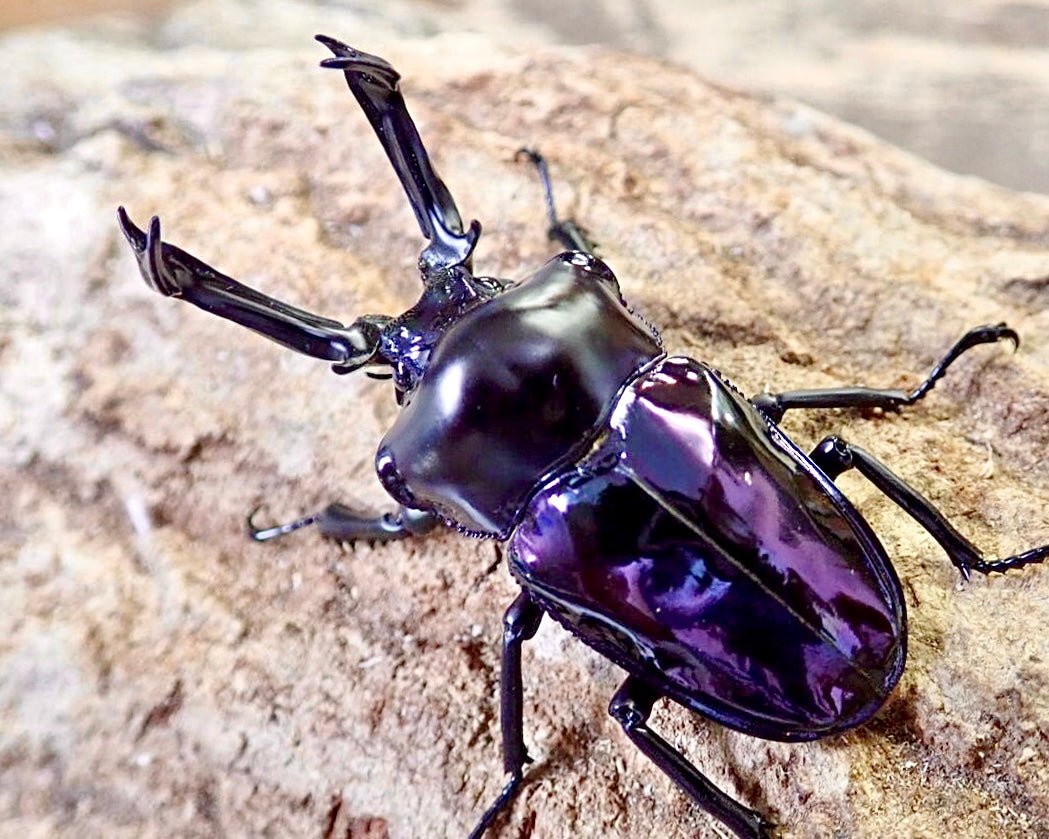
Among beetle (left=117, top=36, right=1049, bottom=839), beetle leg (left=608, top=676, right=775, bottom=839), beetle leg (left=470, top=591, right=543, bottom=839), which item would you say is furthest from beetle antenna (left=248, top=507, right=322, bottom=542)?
beetle leg (left=608, top=676, right=775, bottom=839)

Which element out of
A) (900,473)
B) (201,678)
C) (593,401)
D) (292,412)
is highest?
(593,401)

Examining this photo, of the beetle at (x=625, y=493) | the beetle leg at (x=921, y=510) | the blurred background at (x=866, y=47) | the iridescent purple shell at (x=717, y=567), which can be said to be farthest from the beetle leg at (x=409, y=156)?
the blurred background at (x=866, y=47)

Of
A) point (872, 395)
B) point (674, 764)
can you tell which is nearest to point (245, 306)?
point (674, 764)

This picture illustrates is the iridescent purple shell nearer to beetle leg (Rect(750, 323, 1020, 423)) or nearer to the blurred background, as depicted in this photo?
beetle leg (Rect(750, 323, 1020, 423))

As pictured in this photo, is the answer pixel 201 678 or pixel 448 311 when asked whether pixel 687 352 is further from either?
pixel 201 678

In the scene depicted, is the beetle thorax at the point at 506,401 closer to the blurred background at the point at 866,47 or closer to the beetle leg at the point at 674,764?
the beetle leg at the point at 674,764

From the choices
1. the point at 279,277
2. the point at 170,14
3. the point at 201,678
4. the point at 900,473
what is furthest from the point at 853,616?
the point at 170,14
